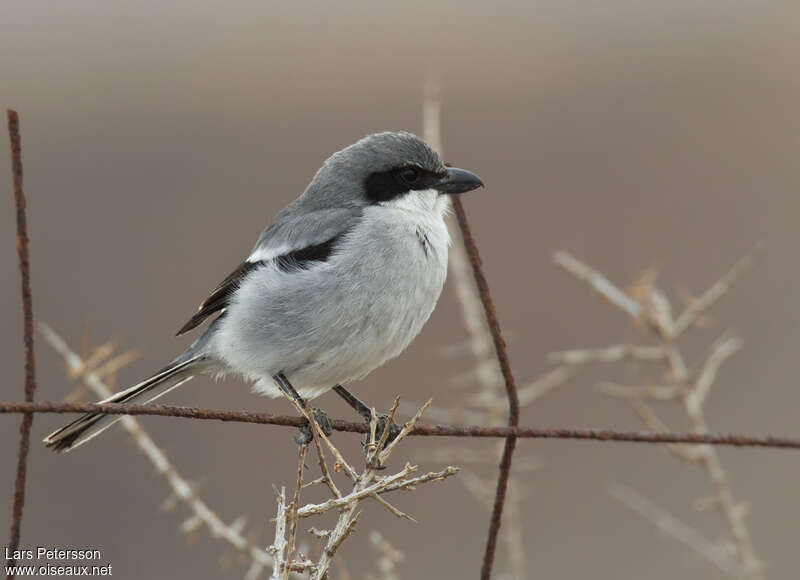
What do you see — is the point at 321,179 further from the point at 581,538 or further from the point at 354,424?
the point at 581,538

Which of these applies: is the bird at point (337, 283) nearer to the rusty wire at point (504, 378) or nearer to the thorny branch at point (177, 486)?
the thorny branch at point (177, 486)

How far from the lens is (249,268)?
3.51 meters

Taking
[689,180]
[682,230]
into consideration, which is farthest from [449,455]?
[689,180]

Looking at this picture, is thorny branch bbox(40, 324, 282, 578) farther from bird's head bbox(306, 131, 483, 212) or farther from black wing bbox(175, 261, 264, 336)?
bird's head bbox(306, 131, 483, 212)

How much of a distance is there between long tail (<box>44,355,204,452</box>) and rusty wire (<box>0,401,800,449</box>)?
62 cm

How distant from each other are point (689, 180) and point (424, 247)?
719cm

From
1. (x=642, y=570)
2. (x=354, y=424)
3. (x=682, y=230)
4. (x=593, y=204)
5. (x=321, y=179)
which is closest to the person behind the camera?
(x=354, y=424)

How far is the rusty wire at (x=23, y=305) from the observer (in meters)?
1.87

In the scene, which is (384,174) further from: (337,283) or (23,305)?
(23,305)

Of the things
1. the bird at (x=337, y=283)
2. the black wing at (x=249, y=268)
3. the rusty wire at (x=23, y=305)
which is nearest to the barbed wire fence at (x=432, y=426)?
the rusty wire at (x=23, y=305)

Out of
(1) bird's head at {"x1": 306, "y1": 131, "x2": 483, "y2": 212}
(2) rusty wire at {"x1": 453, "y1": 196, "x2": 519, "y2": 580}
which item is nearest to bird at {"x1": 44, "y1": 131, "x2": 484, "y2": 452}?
(1) bird's head at {"x1": 306, "y1": 131, "x2": 483, "y2": 212}

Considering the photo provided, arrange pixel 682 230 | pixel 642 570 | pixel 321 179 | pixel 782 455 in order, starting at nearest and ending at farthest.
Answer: pixel 321 179
pixel 642 570
pixel 782 455
pixel 682 230

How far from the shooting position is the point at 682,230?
29.6 ft

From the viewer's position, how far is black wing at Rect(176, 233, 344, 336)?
335 cm
